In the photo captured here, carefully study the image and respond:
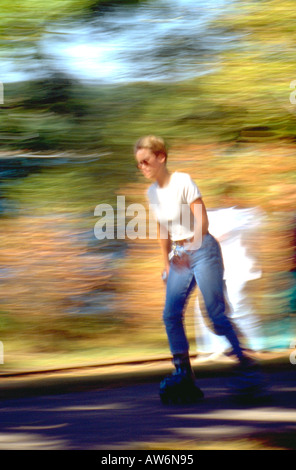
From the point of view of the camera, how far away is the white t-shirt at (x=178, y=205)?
4.84m

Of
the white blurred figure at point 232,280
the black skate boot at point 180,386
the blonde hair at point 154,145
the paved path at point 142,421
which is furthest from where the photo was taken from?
the white blurred figure at point 232,280

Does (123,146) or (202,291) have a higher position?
(123,146)

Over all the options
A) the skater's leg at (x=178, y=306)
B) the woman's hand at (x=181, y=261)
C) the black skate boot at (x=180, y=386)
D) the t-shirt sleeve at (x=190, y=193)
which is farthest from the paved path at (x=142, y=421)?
the t-shirt sleeve at (x=190, y=193)

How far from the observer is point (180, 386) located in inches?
193

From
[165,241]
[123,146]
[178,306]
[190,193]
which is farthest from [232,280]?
[123,146]

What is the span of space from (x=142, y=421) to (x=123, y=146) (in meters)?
3.20

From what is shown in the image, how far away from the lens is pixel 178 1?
286 inches

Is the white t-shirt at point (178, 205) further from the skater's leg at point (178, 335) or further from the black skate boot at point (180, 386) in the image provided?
the black skate boot at point (180, 386)

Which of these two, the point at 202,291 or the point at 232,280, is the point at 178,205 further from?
the point at 232,280

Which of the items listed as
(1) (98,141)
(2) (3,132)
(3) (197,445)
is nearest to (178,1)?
(1) (98,141)

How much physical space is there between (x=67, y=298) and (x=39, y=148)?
1.31 m

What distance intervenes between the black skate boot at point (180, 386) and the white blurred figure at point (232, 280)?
107cm
